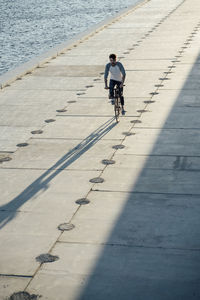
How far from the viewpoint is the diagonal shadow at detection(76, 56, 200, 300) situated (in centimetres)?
811

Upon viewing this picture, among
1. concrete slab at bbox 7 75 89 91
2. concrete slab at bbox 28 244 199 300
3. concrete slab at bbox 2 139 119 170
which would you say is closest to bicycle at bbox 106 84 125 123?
concrete slab at bbox 2 139 119 170

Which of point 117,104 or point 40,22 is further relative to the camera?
point 40,22

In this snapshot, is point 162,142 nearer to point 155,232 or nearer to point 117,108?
point 117,108

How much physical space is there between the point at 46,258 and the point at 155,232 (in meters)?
1.81

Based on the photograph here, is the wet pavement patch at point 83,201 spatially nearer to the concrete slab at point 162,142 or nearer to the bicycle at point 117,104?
the concrete slab at point 162,142

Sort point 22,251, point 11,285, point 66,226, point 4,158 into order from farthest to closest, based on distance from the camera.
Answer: point 4,158 < point 66,226 < point 22,251 < point 11,285

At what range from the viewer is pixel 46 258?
899 centimetres

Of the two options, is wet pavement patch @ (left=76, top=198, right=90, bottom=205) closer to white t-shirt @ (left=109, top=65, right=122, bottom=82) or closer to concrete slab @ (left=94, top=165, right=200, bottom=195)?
concrete slab @ (left=94, top=165, right=200, bottom=195)

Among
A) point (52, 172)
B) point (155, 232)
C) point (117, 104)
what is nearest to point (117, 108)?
point (117, 104)

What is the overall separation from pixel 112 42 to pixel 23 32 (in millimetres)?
14144

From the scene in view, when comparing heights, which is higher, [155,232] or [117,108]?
[117,108]

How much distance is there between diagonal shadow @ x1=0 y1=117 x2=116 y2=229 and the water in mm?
13518

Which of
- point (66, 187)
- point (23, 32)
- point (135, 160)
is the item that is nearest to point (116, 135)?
point (135, 160)

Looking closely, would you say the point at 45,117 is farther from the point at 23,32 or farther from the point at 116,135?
the point at 23,32
